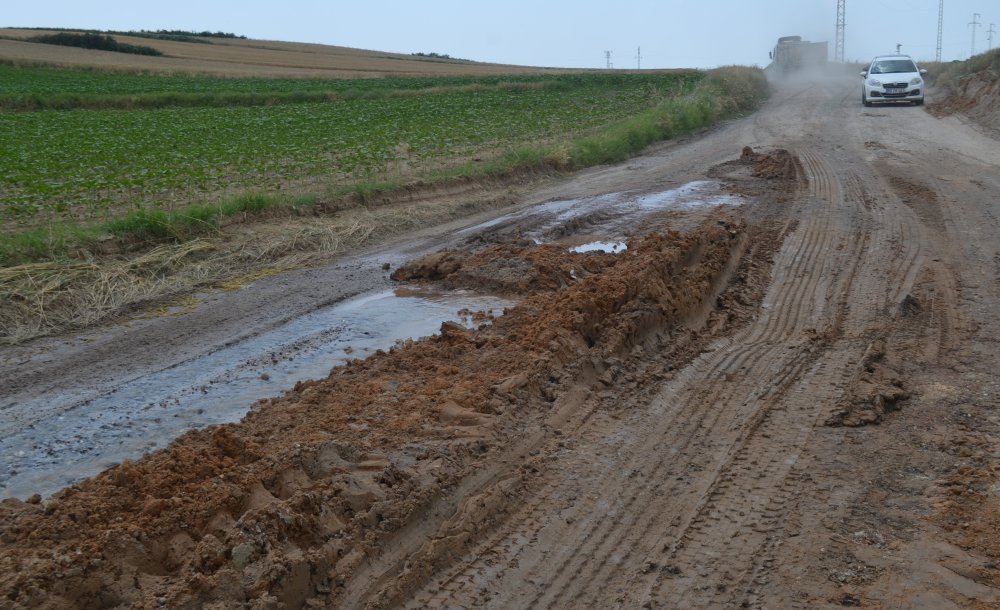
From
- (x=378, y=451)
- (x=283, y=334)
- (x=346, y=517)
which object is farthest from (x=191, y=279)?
(x=346, y=517)

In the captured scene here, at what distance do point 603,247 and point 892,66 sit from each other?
2383 centimetres

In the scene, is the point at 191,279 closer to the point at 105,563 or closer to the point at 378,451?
the point at 378,451

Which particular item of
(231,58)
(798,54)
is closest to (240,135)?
(798,54)

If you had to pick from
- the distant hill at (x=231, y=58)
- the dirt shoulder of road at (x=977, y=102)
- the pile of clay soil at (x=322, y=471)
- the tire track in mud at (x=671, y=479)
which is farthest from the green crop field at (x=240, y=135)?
the dirt shoulder of road at (x=977, y=102)

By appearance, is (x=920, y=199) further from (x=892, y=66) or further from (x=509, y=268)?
(x=892, y=66)

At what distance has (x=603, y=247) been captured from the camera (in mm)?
10977

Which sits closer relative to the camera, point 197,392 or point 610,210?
point 197,392

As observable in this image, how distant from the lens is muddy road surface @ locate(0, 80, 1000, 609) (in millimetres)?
3930

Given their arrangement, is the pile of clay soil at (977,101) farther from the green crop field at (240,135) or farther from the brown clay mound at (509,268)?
the brown clay mound at (509,268)

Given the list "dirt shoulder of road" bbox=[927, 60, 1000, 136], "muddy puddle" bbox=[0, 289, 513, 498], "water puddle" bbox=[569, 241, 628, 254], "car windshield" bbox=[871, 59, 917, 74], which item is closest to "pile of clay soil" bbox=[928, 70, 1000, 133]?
"dirt shoulder of road" bbox=[927, 60, 1000, 136]

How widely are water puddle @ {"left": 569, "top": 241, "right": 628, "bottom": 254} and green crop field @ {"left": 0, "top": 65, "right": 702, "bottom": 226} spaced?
654cm

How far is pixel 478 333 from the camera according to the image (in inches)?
299

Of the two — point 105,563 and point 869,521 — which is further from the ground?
point 105,563

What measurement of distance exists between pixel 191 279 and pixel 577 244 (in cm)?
514
